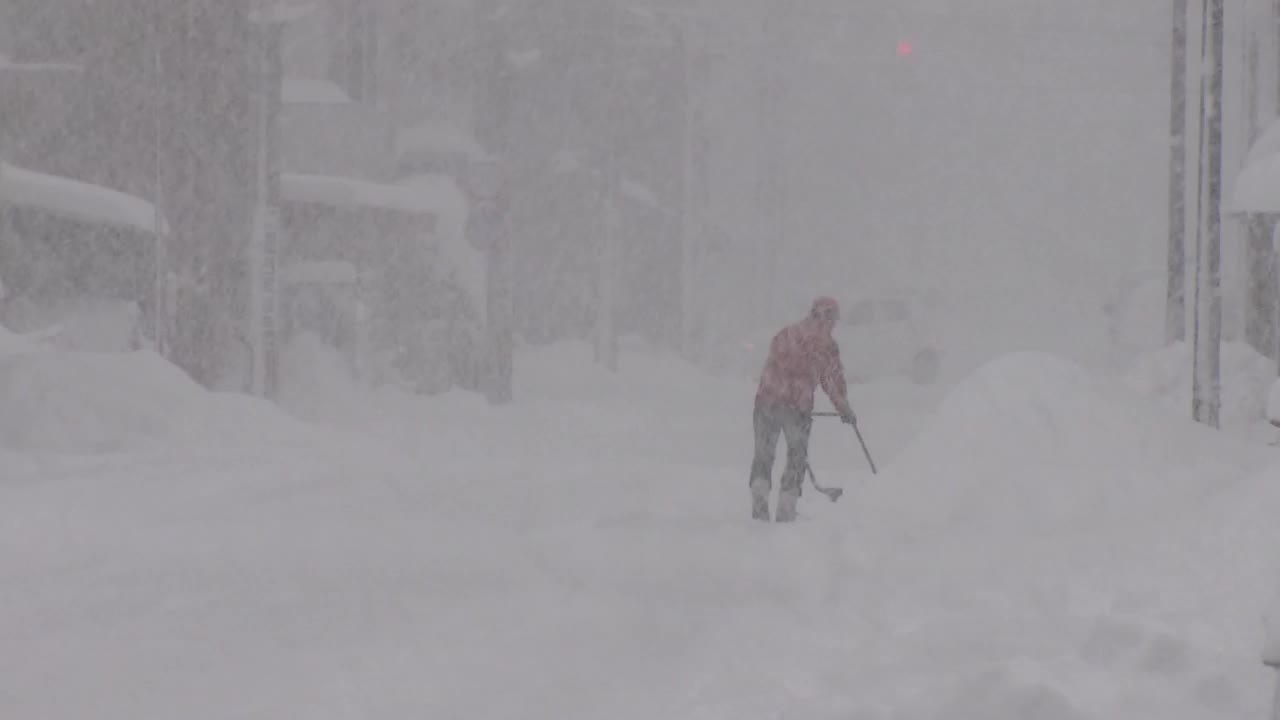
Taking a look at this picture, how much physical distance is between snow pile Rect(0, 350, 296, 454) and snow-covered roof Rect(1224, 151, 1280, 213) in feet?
31.2

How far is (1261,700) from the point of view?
5.14m

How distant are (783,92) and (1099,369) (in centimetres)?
1009

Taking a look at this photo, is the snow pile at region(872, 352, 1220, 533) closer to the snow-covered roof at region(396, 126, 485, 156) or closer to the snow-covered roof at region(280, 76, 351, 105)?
the snow-covered roof at region(280, 76, 351, 105)

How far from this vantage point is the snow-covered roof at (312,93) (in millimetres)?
21969

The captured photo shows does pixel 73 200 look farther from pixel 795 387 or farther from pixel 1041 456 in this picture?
pixel 1041 456

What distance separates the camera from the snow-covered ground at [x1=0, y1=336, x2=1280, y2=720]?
5488 mm

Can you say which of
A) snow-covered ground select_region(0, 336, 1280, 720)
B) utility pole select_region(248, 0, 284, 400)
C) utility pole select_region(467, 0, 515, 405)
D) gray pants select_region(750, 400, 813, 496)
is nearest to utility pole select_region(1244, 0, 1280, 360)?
snow-covered ground select_region(0, 336, 1280, 720)

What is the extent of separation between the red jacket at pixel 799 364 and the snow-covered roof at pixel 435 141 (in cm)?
1364

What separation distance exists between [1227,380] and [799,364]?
8129 mm

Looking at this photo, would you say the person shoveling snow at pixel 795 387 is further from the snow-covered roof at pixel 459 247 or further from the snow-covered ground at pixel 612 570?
the snow-covered roof at pixel 459 247

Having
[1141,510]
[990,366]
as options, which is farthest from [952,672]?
[990,366]

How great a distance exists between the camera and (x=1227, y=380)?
1636cm

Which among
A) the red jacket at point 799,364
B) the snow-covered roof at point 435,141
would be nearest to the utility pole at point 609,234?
the snow-covered roof at point 435,141

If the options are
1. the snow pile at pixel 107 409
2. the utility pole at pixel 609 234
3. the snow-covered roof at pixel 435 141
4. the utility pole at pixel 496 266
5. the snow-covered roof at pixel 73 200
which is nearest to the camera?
the snow pile at pixel 107 409
